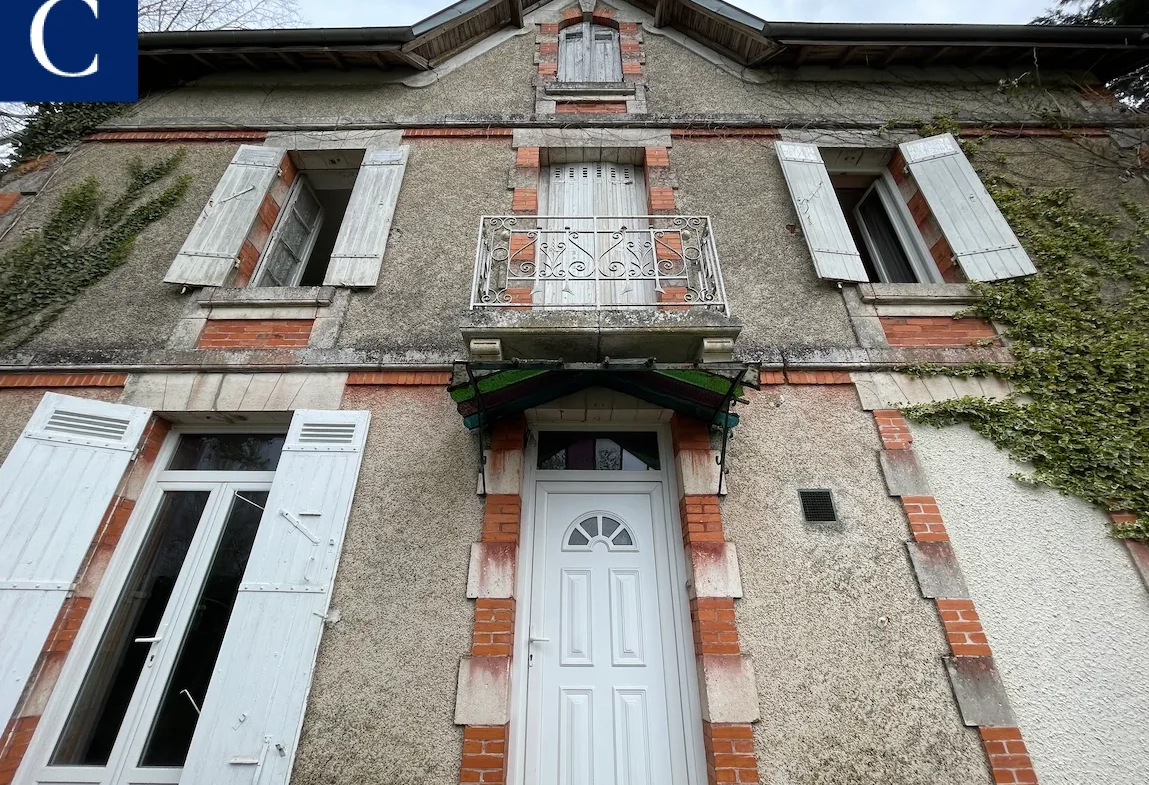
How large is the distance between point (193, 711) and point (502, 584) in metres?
2.05

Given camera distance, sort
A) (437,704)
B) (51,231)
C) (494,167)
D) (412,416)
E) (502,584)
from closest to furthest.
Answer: (437,704) → (502,584) → (412,416) → (51,231) → (494,167)

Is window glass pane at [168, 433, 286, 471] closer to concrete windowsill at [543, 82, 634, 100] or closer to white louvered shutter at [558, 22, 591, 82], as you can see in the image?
concrete windowsill at [543, 82, 634, 100]

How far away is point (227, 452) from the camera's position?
4.09 metres

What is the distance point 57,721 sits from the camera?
10.3 feet

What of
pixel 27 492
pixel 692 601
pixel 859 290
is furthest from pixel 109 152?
pixel 859 290

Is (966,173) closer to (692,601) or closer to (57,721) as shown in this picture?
(692,601)

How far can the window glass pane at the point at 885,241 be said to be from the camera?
5113mm

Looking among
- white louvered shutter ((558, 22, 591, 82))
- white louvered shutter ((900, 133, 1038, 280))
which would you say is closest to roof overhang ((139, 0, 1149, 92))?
white louvered shutter ((558, 22, 591, 82))

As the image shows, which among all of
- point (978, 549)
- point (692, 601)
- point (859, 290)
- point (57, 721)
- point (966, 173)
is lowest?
point (57, 721)

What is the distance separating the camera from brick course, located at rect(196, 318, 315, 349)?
4.26 m

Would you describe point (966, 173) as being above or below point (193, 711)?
above

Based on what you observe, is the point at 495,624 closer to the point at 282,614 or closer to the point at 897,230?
the point at 282,614

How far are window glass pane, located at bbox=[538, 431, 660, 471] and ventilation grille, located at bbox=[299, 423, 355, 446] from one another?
1.44 m

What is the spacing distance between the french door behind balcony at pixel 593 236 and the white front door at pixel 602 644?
1.68m
